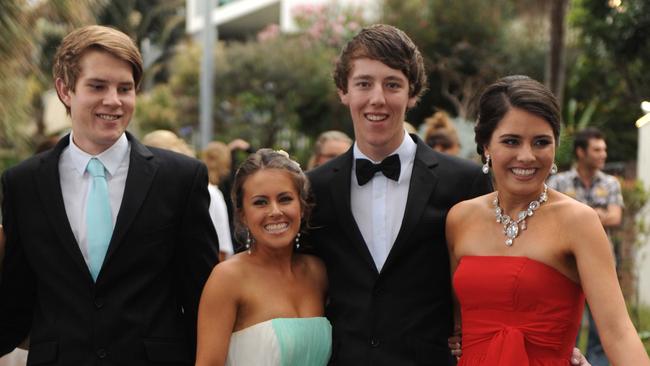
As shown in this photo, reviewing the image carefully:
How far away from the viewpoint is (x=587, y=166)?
401 inches

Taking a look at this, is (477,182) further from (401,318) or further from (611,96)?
(611,96)

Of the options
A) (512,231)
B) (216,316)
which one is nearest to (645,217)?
(512,231)

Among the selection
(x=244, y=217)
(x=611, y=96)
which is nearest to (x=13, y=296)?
(x=244, y=217)

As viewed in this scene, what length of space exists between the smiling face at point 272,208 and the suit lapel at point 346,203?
177mm

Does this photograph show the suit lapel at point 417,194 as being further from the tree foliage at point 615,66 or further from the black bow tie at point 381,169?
the tree foliage at point 615,66

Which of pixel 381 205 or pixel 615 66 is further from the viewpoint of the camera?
pixel 615 66

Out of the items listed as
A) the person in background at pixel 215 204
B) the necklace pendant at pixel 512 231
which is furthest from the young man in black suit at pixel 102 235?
the person in background at pixel 215 204

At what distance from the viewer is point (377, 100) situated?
Result: 4445 mm

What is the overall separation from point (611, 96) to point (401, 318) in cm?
1425

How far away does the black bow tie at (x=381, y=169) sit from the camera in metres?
4.51

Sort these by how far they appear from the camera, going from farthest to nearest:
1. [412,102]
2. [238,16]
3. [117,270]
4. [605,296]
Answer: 1. [238,16]
2. [412,102]
3. [117,270]
4. [605,296]

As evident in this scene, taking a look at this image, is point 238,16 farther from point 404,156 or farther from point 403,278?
point 403,278

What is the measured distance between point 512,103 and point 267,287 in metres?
1.34

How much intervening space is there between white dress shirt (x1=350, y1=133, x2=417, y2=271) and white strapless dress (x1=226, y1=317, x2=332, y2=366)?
0.42 m
